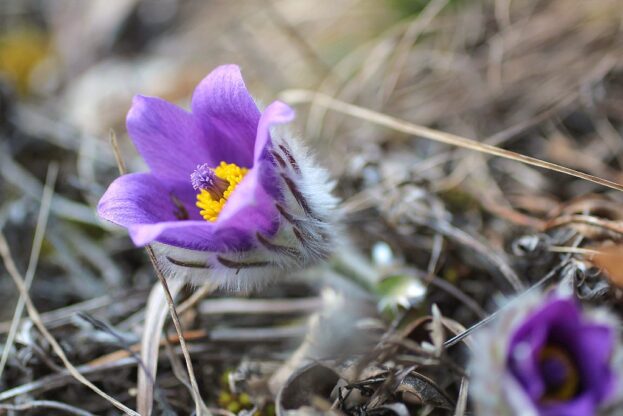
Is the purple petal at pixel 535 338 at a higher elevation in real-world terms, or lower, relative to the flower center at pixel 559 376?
higher

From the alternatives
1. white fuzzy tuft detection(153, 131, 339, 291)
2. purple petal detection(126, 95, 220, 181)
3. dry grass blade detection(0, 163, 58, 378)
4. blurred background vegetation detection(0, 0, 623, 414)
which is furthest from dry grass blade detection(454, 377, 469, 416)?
dry grass blade detection(0, 163, 58, 378)

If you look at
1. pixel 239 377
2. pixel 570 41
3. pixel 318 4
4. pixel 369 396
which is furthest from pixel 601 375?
pixel 318 4

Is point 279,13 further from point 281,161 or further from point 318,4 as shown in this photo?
point 281,161

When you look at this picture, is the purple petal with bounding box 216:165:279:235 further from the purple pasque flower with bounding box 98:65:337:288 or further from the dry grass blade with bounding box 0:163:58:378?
the dry grass blade with bounding box 0:163:58:378

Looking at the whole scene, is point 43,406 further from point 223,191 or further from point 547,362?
point 547,362

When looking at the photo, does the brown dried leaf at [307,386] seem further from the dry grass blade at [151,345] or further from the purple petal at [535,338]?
the purple petal at [535,338]

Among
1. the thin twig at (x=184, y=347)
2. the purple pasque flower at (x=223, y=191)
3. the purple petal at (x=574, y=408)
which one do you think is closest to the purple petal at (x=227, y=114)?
the purple pasque flower at (x=223, y=191)

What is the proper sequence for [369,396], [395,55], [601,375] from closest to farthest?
[601,375] → [369,396] → [395,55]
